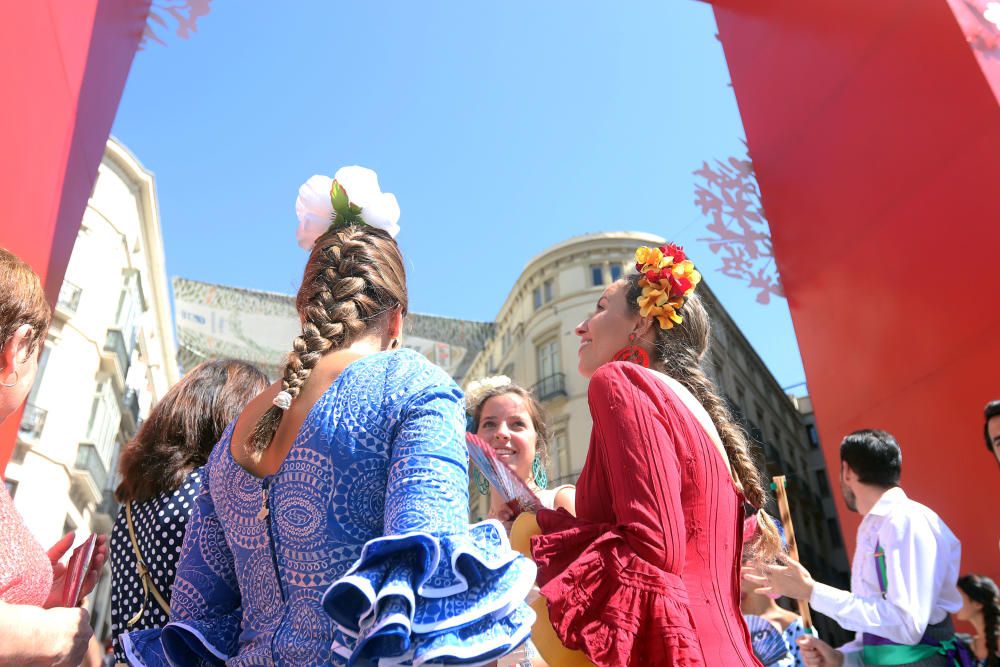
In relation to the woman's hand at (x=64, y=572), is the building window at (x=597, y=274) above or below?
above

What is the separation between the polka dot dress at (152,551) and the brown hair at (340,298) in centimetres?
102

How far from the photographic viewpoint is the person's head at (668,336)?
228 cm

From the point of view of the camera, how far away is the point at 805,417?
32469 millimetres

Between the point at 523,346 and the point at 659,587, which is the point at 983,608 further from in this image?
the point at 523,346

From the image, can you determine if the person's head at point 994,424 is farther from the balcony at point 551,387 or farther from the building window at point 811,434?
the building window at point 811,434

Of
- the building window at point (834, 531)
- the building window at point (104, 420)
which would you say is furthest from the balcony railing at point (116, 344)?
the building window at point (834, 531)

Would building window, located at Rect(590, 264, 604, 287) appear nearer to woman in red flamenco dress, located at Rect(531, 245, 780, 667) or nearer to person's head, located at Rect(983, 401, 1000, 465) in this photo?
person's head, located at Rect(983, 401, 1000, 465)

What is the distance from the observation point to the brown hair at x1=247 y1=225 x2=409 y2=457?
4.61 feet

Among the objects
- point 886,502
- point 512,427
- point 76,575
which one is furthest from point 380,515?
point 886,502

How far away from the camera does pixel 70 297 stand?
1880 centimetres

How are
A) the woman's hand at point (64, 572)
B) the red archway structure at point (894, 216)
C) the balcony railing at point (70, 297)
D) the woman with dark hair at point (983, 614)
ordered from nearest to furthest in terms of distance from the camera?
the woman's hand at point (64, 572), the woman with dark hair at point (983, 614), the red archway structure at point (894, 216), the balcony railing at point (70, 297)

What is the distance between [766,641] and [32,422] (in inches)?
732

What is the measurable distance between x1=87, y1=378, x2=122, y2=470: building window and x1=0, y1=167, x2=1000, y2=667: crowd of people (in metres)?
20.2

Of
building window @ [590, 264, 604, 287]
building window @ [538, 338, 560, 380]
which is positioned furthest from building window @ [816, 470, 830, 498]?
building window @ [538, 338, 560, 380]
